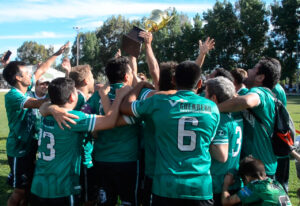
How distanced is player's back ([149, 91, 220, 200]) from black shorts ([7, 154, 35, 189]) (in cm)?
239

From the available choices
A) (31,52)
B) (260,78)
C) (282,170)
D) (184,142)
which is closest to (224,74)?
(260,78)

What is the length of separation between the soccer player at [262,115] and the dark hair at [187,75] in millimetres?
736

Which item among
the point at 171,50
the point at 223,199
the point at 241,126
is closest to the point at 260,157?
the point at 241,126

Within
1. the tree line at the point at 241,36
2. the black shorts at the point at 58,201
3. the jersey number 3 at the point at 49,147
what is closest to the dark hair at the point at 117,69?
the jersey number 3 at the point at 49,147

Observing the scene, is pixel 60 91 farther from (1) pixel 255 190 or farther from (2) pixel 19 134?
(1) pixel 255 190

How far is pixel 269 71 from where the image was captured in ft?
11.7

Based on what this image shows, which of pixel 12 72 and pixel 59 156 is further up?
pixel 12 72

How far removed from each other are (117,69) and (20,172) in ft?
7.12

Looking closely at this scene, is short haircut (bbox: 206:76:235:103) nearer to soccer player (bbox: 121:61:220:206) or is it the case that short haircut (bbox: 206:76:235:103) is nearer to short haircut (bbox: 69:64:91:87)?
soccer player (bbox: 121:61:220:206)

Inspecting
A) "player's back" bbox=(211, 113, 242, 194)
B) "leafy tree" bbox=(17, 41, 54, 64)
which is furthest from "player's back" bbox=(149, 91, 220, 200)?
"leafy tree" bbox=(17, 41, 54, 64)

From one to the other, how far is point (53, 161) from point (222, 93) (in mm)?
1886

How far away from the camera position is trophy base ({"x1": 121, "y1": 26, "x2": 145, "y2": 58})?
148 inches

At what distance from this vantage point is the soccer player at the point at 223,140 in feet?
10.4

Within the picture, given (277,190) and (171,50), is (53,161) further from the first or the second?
(171,50)
